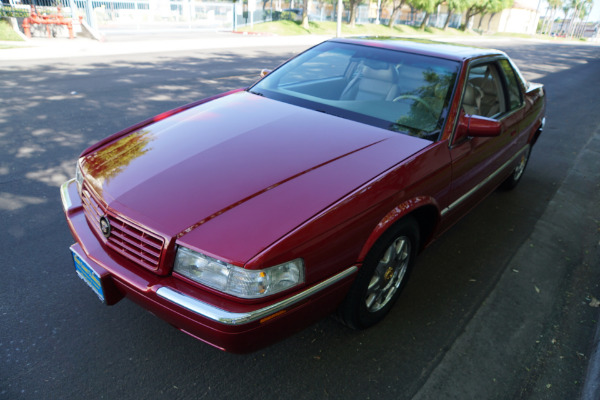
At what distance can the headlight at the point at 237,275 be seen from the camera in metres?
1.84

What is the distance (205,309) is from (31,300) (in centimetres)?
154

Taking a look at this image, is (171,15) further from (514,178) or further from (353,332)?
(353,332)

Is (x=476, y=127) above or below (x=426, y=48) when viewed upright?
below

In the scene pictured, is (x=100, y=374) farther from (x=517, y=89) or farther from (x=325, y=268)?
(x=517, y=89)

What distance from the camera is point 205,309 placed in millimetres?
1848

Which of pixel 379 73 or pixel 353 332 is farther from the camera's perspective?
pixel 379 73

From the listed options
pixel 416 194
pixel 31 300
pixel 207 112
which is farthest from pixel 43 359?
pixel 416 194

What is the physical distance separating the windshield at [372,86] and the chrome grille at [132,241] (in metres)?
1.59

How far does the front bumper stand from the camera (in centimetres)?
185

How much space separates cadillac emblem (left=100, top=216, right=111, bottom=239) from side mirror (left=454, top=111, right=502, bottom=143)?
2.15 m

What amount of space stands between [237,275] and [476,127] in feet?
6.32

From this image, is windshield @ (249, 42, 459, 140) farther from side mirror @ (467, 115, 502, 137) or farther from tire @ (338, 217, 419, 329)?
tire @ (338, 217, 419, 329)

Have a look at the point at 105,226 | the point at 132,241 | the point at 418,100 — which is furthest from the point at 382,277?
the point at 105,226

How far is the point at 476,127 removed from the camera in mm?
2873
